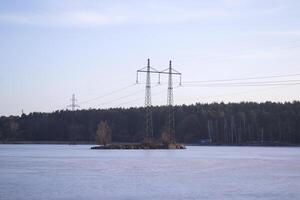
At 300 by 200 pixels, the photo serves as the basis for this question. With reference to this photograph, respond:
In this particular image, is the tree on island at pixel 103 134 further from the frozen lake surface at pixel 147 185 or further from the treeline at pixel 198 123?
the frozen lake surface at pixel 147 185

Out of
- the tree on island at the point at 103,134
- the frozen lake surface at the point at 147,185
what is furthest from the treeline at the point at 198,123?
the frozen lake surface at the point at 147,185

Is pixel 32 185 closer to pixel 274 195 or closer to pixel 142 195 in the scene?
pixel 142 195

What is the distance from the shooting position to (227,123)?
16625 centimetres

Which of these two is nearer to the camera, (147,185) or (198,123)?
(147,185)

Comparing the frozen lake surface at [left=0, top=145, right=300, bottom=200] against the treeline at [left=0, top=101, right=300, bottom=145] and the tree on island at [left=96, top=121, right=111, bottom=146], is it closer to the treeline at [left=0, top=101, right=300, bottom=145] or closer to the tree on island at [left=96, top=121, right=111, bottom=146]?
the tree on island at [left=96, top=121, right=111, bottom=146]

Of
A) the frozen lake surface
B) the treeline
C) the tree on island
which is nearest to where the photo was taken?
the frozen lake surface

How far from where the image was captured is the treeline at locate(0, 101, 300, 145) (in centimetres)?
15800

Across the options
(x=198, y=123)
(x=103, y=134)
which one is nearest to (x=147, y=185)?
(x=103, y=134)

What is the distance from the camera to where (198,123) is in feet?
552

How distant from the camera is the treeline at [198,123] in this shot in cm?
15800

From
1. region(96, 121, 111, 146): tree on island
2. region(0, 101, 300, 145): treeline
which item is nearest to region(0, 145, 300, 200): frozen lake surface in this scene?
region(96, 121, 111, 146): tree on island

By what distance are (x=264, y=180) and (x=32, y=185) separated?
13.9 metres

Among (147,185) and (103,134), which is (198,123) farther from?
(147,185)

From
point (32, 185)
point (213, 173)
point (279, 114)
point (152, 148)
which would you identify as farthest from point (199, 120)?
point (32, 185)
